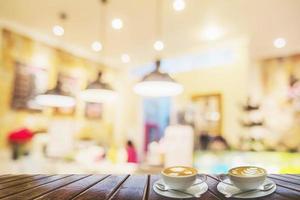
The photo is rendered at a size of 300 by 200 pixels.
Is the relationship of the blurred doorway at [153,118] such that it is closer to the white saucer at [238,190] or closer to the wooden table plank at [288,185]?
the wooden table plank at [288,185]

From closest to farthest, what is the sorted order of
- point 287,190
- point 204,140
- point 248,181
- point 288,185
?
point 248,181 < point 287,190 < point 288,185 < point 204,140

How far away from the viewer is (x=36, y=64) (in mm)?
4625

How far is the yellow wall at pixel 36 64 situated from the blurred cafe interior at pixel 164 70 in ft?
0.06

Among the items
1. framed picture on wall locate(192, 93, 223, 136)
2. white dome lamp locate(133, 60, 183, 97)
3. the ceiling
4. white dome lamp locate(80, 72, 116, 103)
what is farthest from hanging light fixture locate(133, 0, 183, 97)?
framed picture on wall locate(192, 93, 223, 136)

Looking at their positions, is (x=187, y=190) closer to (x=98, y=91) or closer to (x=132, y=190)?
(x=132, y=190)

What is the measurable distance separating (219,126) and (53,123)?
10.8ft

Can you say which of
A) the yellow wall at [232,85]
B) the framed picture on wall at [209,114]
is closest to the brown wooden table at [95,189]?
the yellow wall at [232,85]

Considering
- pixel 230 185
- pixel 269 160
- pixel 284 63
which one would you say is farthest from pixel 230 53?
pixel 230 185

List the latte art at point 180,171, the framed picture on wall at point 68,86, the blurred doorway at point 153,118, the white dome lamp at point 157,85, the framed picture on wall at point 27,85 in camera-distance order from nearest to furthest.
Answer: the latte art at point 180,171
the white dome lamp at point 157,85
the framed picture on wall at point 27,85
the framed picture on wall at point 68,86
the blurred doorway at point 153,118

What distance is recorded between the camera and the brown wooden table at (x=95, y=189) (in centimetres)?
107

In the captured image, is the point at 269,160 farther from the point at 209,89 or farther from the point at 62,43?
the point at 62,43

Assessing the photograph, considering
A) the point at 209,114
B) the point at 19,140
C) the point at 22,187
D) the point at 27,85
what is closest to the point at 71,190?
the point at 22,187

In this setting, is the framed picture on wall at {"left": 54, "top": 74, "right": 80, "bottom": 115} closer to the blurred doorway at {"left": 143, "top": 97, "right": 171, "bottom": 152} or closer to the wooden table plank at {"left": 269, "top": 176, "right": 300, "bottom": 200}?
the blurred doorway at {"left": 143, "top": 97, "right": 171, "bottom": 152}

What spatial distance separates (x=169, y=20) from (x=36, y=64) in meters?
2.59
